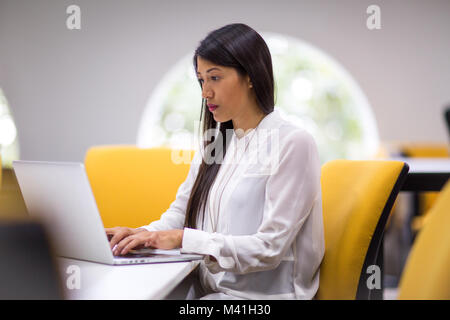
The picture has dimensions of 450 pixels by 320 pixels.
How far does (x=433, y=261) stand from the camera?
561mm

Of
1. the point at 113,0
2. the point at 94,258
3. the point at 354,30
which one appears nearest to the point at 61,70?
the point at 113,0

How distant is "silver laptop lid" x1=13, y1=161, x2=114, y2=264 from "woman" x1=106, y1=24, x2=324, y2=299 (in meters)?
0.08

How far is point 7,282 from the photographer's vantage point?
0.53 meters

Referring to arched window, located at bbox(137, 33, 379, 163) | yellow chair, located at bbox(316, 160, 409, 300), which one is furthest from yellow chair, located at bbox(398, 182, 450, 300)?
arched window, located at bbox(137, 33, 379, 163)

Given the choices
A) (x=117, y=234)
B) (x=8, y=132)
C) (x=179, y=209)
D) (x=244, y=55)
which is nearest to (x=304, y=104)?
(x=8, y=132)

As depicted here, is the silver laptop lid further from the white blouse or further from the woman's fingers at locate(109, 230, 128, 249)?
the white blouse

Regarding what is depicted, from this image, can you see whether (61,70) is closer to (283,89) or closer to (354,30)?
(283,89)

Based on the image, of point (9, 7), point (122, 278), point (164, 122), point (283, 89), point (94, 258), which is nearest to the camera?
point (122, 278)

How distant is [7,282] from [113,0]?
549 centimetres

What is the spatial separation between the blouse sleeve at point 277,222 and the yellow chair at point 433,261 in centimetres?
43

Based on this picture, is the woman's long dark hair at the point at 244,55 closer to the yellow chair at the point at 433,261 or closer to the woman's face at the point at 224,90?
the woman's face at the point at 224,90

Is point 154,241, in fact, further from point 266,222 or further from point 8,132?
point 8,132

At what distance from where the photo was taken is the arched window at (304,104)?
16.6 ft

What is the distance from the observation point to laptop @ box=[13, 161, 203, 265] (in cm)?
91
